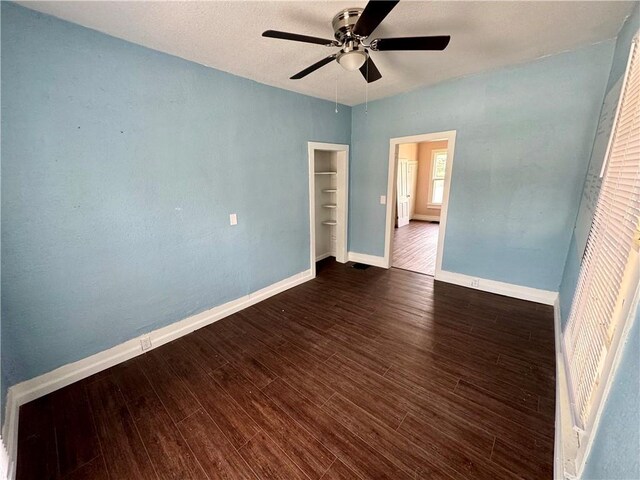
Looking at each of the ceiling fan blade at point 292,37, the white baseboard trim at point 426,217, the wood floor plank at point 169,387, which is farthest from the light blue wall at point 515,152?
the white baseboard trim at point 426,217

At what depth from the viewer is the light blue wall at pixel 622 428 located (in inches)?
28.3

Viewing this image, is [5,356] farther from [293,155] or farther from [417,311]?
[417,311]

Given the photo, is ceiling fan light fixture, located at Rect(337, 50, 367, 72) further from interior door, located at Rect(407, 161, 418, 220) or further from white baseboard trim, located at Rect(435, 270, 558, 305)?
interior door, located at Rect(407, 161, 418, 220)

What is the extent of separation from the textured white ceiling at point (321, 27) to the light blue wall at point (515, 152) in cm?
27

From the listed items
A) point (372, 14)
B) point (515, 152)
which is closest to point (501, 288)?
point (515, 152)

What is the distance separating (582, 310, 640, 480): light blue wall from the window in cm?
724

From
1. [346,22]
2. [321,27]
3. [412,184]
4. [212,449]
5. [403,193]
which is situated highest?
[321,27]

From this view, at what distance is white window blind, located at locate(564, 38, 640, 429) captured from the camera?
1.09 m

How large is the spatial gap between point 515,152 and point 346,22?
2507 mm

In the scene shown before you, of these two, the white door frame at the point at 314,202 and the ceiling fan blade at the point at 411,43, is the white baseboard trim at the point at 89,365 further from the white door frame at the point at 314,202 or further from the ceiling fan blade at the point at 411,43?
the ceiling fan blade at the point at 411,43

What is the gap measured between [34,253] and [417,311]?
11.3 ft

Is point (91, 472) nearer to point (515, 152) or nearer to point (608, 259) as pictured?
point (608, 259)

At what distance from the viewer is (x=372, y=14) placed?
1267 millimetres

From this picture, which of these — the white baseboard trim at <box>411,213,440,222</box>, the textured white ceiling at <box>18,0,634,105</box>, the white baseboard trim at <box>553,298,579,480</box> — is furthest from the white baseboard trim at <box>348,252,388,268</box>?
the white baseboard trim at <box>411,213,440,222</box>
